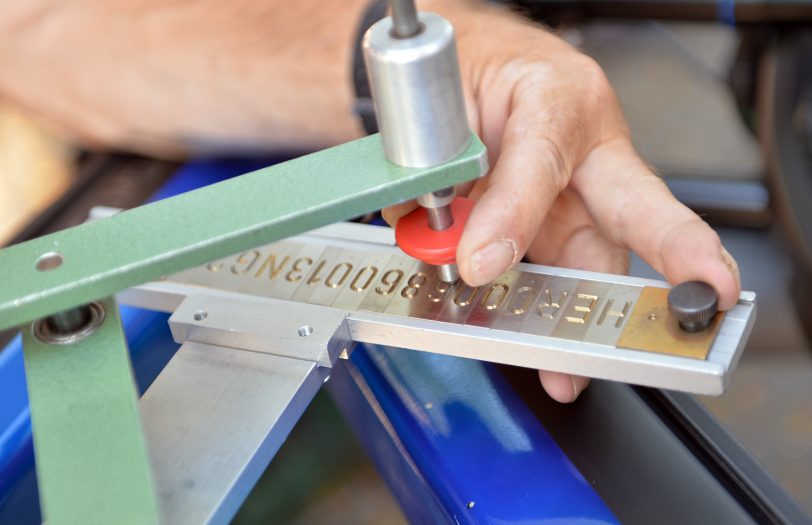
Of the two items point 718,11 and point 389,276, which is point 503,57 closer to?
point 389,276

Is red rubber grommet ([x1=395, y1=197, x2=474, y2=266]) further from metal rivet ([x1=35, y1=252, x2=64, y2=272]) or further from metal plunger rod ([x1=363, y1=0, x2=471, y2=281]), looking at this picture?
metal rivet ([x1=35, y1=252, x2=64, y2=272])

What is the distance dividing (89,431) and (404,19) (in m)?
0.31

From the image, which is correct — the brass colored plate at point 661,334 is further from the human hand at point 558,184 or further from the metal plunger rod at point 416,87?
the metal plunger rod at point 416,87

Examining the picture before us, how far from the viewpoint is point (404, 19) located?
550 mm

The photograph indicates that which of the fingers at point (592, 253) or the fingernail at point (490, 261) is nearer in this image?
the fingernail at point (490, 261)

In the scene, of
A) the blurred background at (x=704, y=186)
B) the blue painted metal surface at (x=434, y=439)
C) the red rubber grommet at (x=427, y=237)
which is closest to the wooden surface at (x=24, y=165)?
the blurred background at (x=704, y=186)

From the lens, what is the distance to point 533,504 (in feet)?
2.19

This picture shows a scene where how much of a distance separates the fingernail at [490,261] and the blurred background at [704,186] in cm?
25

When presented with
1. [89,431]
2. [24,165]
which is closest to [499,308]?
[89,431]

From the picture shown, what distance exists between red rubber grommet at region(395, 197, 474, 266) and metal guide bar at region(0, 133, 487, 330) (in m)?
0.08

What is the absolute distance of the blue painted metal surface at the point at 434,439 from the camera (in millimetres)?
673

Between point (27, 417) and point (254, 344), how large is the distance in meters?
0.20

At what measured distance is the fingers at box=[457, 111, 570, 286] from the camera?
2.20 ft

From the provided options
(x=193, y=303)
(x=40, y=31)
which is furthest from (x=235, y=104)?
(x=193, y=303)
